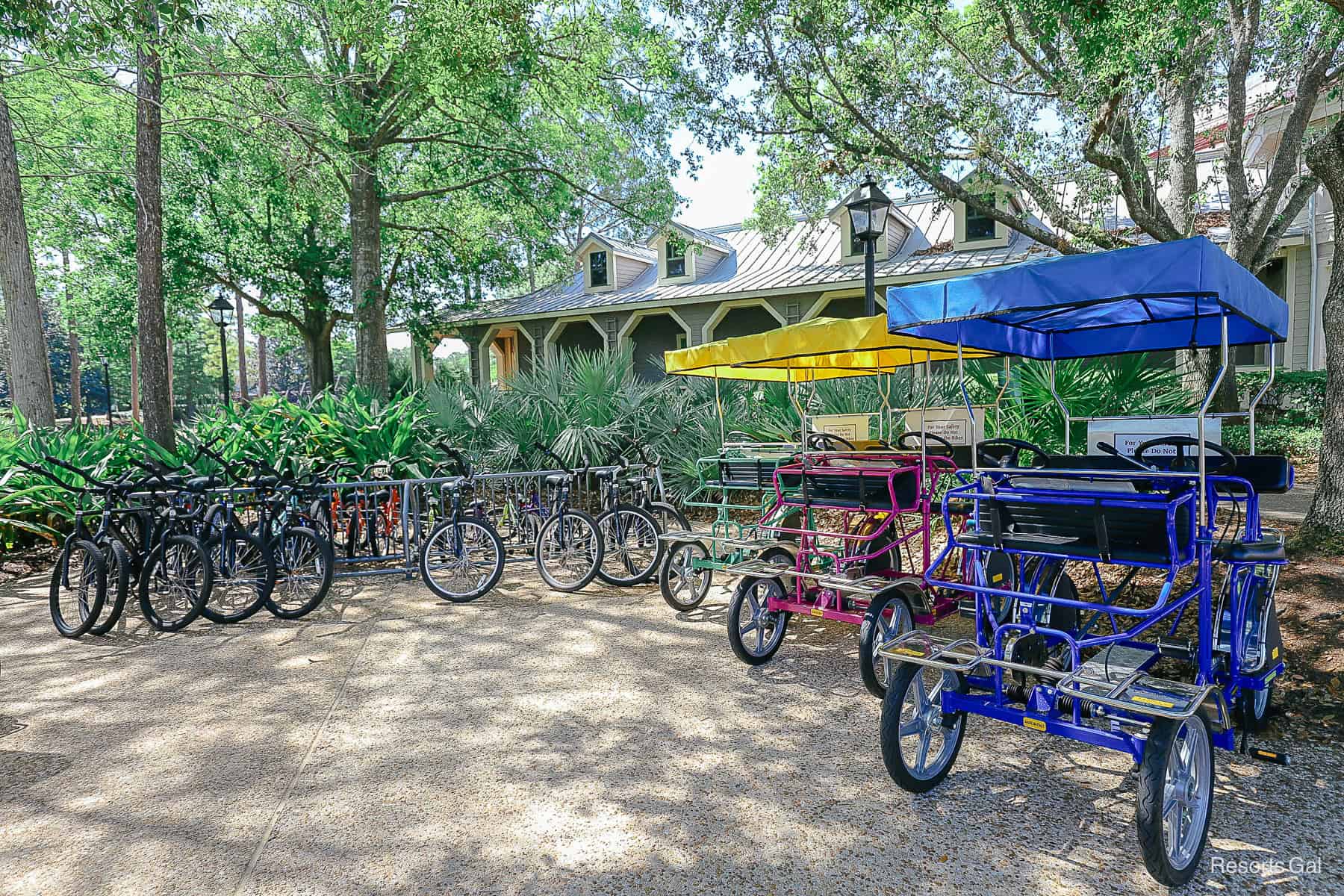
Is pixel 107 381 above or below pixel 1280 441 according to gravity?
above

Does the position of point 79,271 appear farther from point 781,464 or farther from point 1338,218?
point 1338,218

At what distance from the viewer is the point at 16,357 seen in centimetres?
1081

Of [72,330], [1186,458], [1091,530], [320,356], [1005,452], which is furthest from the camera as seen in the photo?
[72,330]

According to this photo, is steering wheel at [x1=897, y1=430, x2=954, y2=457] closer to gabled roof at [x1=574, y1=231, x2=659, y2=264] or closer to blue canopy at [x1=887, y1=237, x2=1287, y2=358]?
blue canopy at [x1=887, y1=237, x2=1287, y2=358]

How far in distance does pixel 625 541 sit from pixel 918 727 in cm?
442

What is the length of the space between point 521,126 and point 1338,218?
46.7 feet

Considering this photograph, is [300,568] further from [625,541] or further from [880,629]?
[880,629]

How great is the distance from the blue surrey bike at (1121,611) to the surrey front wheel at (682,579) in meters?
2.74

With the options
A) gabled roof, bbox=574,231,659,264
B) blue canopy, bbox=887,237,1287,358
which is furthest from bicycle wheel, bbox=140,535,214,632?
gabled roof, bbox=574,231,659,264

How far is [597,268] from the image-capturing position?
2428cm

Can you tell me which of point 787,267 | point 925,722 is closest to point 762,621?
point 925,722

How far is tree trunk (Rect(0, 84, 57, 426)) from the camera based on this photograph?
33.9 feet

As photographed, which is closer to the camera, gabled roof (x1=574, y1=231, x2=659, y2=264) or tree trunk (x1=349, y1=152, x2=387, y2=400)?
tree trunk (x1=349, y1=152, x2=387, y2=400)

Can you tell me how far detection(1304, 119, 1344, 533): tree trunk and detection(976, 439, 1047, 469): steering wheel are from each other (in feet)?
7.74
